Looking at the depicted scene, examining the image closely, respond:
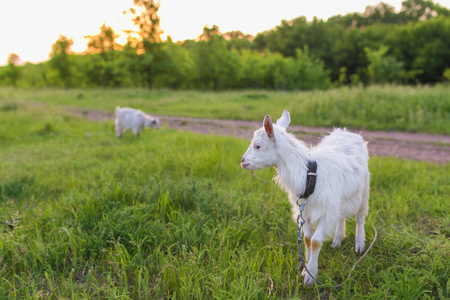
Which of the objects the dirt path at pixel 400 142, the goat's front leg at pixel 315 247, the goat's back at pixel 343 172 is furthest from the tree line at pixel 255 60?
the goat's front leg at pixel 315 247

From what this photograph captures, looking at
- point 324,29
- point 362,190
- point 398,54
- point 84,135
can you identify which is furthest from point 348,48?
point 362,190

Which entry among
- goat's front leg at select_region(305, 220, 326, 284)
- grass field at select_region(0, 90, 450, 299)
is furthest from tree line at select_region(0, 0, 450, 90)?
goat's front leg at select_region(305, 220, 326, 284)

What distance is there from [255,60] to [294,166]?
35.5 meters

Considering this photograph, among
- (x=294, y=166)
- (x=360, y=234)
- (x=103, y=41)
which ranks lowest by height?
(x=360, y=234)

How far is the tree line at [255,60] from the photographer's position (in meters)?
29.2

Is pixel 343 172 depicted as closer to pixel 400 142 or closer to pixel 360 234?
pixel 360 234

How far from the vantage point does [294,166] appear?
2.44 m

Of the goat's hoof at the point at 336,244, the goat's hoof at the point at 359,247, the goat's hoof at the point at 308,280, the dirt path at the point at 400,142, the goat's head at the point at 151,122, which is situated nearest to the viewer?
the goat's hoof at the point at 308,280

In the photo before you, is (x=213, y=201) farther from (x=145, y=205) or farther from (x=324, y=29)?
(x=324, y=29)

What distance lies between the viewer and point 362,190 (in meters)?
2.90

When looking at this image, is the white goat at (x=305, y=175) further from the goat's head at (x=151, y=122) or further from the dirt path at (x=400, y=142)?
the goat's head at (x=151, y=122)

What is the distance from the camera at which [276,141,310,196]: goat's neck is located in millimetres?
2434

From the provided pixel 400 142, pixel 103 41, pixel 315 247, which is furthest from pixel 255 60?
pixel 315 247

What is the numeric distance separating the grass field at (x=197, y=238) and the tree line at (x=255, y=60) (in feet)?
88.1
